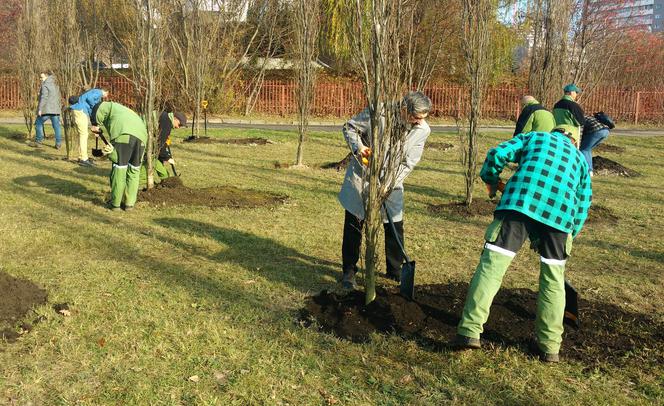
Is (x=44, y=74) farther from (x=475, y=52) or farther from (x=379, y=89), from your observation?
(x=379, y=89)

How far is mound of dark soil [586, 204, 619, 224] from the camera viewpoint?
887 cm

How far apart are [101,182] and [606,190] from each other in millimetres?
8760

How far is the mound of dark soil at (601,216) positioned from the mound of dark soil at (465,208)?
1324 mm

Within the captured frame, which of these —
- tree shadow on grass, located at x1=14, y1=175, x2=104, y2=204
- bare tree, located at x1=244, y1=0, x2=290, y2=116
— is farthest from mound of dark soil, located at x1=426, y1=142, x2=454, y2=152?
bare tree, located at x1=244, y1=0, x2=290, y2=116

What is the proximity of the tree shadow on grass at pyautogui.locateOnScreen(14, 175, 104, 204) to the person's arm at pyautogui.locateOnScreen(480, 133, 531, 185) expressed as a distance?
636 centimetres


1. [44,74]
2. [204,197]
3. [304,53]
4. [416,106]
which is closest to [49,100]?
[44,74]

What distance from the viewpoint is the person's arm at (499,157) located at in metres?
4.15

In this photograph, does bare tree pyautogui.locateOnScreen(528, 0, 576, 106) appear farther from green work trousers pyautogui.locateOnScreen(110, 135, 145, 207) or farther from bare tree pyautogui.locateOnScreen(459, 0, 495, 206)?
green work trousers pyautogui.locateOnScreen(110, 135, 145, 207)

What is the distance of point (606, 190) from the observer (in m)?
11.7

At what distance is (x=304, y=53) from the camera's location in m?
13.1

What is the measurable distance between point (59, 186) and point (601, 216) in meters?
8.14

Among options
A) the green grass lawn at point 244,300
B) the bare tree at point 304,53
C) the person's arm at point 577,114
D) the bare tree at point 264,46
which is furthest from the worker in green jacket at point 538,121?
the bare tree at point 264,46

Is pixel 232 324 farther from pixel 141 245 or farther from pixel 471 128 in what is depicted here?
pixel 471 128

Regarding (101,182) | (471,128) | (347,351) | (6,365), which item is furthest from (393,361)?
(101,182)
